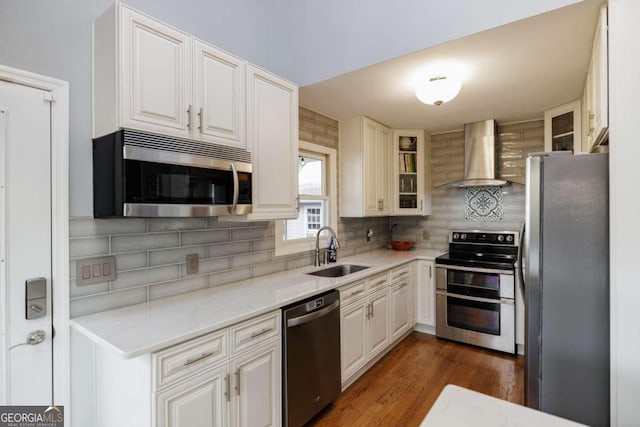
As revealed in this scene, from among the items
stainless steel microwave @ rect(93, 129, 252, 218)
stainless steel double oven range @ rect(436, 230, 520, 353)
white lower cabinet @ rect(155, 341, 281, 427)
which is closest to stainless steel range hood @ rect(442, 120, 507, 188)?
stainless steel double oven range @ rect(436, 230, 520, 353)

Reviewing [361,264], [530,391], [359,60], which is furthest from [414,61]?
[530,391]

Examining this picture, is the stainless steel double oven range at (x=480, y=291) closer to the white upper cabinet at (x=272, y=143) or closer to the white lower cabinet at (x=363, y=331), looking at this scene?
the white lower cabinet at (x=363, y=331)

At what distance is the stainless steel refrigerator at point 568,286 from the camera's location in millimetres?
1633

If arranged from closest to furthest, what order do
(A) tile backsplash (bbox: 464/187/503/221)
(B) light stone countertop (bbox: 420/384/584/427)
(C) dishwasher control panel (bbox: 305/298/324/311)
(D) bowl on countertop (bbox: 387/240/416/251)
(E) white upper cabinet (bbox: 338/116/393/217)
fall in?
(B) light stone countertop (bbox: 420/384/584/427) < (C) dishwasher control panel (bbox: 305/298/324/311) < (E) white upper cabinet (bbox: 338/116/393/217) < (A) tile backsplash (bbox: 464/187/503/221) < (D) bowl on countertop (bbox: 387/240/416/251)

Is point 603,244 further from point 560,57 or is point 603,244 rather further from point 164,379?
point 164,379

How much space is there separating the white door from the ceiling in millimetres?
1813

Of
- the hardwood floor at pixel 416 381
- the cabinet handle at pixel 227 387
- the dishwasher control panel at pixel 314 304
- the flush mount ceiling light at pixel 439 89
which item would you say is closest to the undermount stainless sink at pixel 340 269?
the dishwasher control panel at pixel 314 304

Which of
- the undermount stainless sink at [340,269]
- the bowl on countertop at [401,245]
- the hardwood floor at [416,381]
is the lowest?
the hardwood floor at [416,381]

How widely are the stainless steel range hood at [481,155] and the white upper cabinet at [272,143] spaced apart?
7.01ft

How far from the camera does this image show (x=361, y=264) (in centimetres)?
317

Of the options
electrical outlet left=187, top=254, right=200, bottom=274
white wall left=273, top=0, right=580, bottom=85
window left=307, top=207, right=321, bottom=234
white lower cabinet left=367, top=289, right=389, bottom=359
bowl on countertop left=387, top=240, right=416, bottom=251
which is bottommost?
white lower cabinet left=367, top=289, right=389, bottom=359

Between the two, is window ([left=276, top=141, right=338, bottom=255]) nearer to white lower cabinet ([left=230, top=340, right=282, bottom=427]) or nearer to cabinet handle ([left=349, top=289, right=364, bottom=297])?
cabinet handle ([left=349, top=289, right=364, bottom=297])

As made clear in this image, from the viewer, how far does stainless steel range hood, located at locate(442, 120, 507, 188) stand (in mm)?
3578

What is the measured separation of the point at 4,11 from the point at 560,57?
304cm
